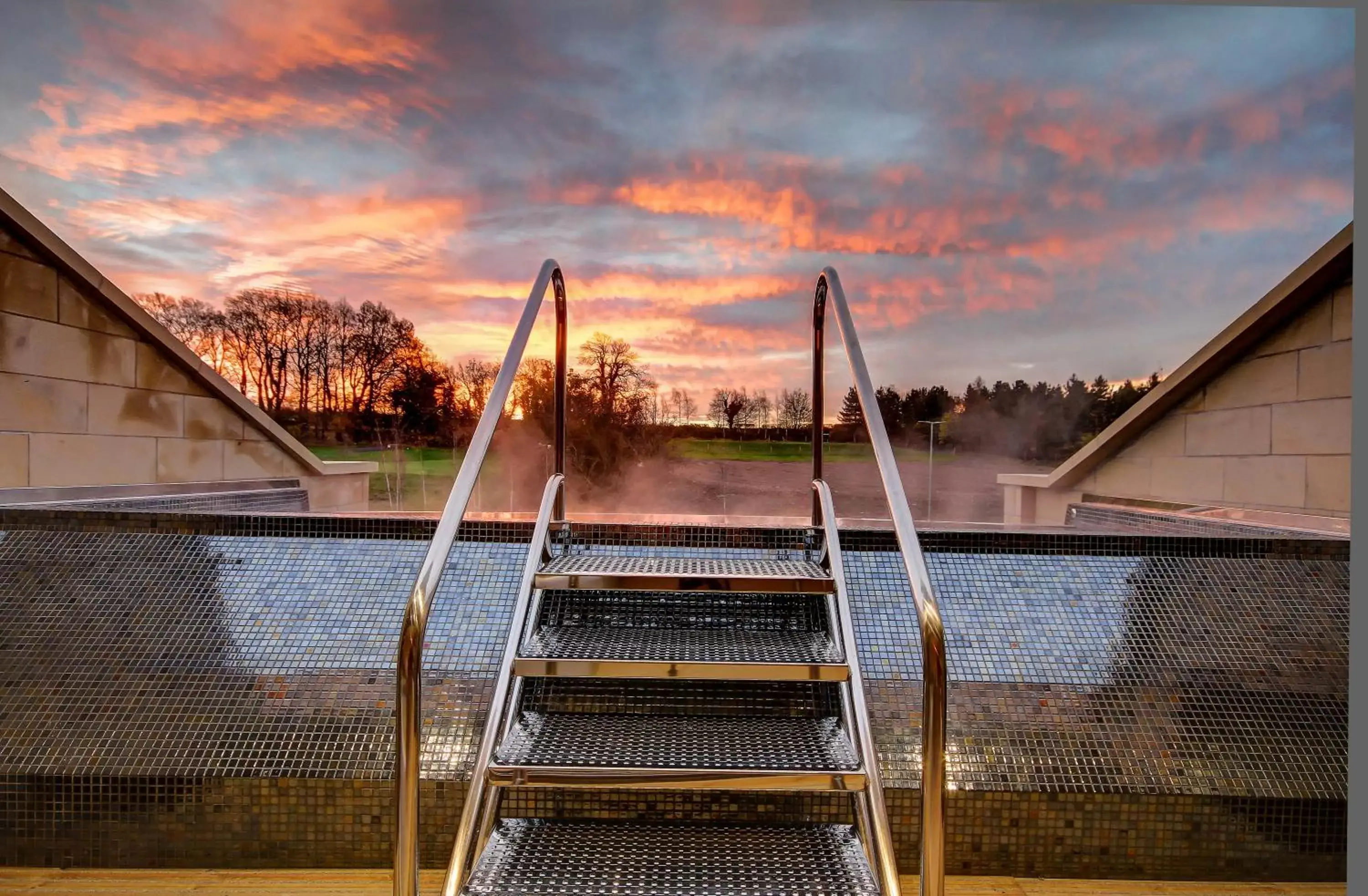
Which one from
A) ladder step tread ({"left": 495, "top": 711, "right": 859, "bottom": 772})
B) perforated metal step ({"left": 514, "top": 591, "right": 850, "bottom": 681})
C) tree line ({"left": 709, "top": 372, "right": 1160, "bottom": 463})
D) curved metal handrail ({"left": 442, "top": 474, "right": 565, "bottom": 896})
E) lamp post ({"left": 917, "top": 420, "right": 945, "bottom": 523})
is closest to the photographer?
curved metal handrail ({"left": 442, "top": 474, "right": 565, "bottom": 896})

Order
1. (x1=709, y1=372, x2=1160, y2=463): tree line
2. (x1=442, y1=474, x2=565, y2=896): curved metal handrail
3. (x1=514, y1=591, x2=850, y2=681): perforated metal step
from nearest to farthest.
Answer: (x1=442, y1=474, x2=565, y2=896): curved metal handrail
(x1=514, y1=591, x2=850, y2=681): perforated metal step
(x1=709, y1=372, x2=1160, y2=463): tree line

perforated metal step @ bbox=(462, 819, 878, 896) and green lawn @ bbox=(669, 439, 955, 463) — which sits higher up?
green lawn @ bbox=(669, 439, 955, 463)

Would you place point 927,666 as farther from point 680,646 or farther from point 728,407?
point 728,407

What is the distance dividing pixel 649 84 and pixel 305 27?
6.76 ft

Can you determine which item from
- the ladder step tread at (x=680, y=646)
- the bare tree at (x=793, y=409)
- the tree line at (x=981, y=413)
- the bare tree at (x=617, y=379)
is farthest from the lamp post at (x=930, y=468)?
the ladder step tread at (x=680, y=646)

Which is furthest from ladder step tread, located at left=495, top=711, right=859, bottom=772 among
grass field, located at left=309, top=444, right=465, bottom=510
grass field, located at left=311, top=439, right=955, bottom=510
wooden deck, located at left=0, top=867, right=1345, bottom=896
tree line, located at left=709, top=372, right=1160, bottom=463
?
grass field, located at left=309, top=444, right=465, bottom=510

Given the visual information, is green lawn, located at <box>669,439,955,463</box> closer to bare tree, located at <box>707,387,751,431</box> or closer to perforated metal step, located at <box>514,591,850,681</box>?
bare tree, located at <box>707,387,751,431</box>

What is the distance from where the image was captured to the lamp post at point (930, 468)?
4.82 metres

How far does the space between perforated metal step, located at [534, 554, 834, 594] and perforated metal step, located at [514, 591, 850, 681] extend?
136 mm

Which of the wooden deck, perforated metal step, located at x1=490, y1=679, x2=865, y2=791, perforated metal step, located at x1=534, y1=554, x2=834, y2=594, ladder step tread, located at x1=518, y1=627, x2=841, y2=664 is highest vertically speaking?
perforated metal step, located at x1=534, y1=554, x2=834, y2=594

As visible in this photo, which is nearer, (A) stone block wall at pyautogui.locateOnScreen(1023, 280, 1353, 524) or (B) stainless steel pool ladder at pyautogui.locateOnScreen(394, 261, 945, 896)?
(B) stainless steel pool ladder at pyautogui.locateOnScreen(394, 261, 945, 896)

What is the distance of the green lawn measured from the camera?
4.86 metres

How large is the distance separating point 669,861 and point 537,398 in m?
3.93

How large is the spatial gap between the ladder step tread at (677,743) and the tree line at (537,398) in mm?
3359
